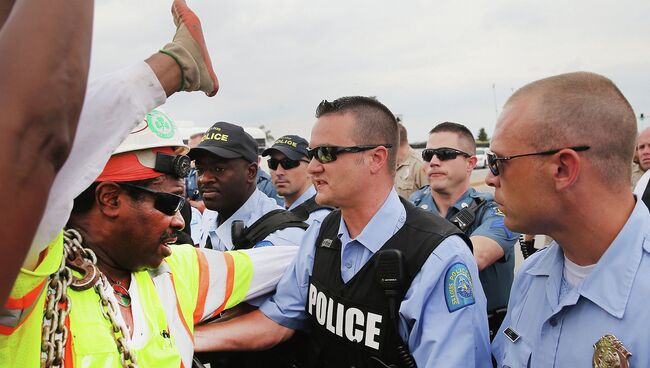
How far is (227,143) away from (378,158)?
160 centimetres

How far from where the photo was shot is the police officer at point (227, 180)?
12.9 ft

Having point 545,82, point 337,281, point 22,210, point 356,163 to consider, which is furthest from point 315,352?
point 22,210

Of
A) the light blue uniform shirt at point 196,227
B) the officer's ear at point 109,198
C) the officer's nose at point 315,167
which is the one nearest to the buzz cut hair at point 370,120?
the officer's nose at point 315,167

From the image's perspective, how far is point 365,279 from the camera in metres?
2.30

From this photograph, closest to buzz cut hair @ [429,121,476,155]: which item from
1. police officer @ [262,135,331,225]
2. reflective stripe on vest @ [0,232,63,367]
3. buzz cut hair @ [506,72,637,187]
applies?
police officer @ [262,135,331,225]

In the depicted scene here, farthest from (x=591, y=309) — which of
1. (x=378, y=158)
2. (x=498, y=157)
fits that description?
(x=378, y=158)

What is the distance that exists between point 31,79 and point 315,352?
2191 millimetres

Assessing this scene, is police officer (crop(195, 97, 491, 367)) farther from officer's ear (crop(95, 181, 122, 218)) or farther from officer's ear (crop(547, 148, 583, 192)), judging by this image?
officer's ear (crop(95, 181, 122, 218))

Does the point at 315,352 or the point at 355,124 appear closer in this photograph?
the point at 315,352

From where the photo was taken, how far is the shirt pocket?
1.90m

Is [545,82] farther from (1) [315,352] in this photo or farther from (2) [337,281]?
(1) [315,352]

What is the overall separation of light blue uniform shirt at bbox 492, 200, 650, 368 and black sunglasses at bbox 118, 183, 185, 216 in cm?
147

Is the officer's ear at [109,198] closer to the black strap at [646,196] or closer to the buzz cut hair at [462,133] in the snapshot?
the buzz cut hair at [462,133]

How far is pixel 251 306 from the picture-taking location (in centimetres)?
266
